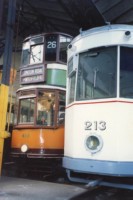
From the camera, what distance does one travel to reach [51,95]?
8.46m

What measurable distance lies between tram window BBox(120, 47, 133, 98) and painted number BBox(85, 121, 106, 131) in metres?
0.59

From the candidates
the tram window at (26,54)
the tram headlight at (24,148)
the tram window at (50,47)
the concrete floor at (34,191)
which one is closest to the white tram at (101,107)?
the concrete floor at (34,191)

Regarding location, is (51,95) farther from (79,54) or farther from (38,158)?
(79,54)

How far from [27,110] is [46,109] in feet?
1.92

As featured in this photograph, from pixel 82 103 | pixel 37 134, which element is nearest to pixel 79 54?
pixel 82 103

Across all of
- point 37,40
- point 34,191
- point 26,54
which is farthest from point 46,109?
point 34,191

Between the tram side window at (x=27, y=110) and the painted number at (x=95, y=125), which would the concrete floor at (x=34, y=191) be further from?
the tram side window at (x=27, y=110)

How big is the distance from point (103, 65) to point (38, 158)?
3.55m

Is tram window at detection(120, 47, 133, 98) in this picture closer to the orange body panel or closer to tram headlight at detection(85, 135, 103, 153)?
tram headlight at detection(85, 135, 103, 153)

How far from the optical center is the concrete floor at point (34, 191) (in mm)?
5743

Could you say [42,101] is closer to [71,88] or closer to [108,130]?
[71,88]

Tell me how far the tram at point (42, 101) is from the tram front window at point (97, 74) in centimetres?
255

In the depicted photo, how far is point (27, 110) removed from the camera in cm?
858

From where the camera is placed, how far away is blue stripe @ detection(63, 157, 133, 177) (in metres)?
5.00
